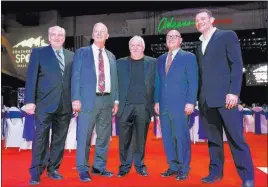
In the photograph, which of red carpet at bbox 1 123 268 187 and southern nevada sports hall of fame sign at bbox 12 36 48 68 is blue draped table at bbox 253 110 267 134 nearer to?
red carpet at bbox 1 123 268 187

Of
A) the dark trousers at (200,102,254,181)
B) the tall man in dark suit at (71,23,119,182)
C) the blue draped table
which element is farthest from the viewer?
the blue draped table

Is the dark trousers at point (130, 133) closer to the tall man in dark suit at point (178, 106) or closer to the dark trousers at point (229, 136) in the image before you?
the tall man in dark suit at point (178, 106)

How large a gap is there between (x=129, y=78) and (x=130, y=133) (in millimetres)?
590

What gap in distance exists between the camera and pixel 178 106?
300 centimetres

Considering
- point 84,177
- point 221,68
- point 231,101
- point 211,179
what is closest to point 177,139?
point 211,179

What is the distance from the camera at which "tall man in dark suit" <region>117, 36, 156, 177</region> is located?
3.12 metres

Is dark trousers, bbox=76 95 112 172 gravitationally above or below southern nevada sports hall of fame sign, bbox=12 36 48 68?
below

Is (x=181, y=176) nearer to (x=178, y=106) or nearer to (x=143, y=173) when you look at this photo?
(x=143, y=173)

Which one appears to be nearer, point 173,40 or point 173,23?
point 173,40

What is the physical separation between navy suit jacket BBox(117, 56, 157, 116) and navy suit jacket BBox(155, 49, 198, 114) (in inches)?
4.9

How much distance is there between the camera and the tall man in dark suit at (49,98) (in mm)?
2812

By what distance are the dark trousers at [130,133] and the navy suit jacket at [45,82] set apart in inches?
25.1

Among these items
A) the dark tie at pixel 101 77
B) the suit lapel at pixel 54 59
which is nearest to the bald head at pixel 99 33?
the dark tie at pixel 101 77

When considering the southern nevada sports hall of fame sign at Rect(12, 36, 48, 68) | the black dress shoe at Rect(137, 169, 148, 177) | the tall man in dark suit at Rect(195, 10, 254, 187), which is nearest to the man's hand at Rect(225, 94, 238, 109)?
the tall man in dark suit at Rect(195, 10, 254, 187)
